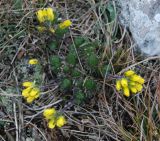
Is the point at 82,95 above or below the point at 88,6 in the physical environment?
below

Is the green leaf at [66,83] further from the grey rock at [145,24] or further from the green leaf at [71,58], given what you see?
the grey rock at [145,24]

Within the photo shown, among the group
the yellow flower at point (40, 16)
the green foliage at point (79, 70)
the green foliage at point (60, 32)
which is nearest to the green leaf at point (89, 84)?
the green foliage at point (79, 70)

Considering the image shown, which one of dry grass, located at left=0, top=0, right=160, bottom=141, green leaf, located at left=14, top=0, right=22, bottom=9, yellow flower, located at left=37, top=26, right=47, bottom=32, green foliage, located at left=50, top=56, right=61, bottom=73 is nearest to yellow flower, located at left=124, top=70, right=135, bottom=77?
dry grass, located at left=0, top=0, right=160, bottom=141

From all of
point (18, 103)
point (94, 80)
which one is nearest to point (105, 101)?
point (94, 80)

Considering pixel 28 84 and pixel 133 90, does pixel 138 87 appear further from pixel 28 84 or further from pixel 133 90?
pixel 28 84

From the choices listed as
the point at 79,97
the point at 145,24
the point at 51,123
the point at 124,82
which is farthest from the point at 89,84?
the point at 145,24

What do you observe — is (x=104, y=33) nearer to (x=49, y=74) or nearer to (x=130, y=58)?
(x=130, y=58)
